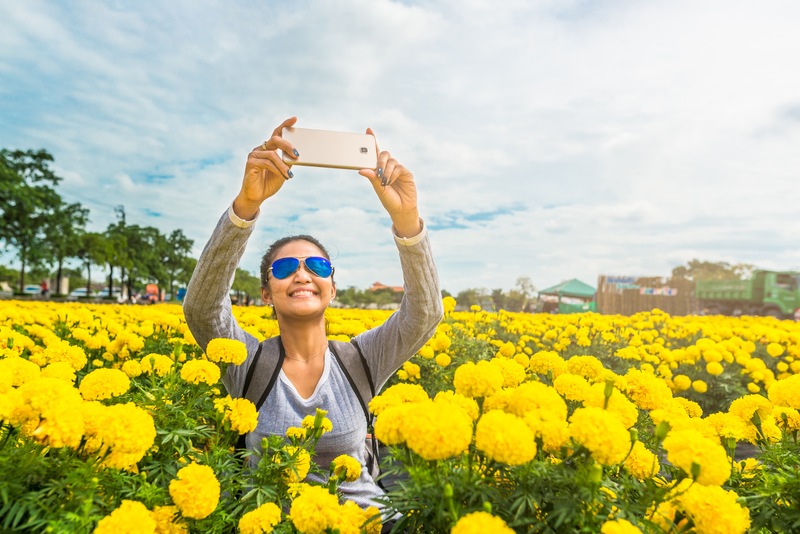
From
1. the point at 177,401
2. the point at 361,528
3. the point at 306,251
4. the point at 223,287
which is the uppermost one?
the point at 306,251

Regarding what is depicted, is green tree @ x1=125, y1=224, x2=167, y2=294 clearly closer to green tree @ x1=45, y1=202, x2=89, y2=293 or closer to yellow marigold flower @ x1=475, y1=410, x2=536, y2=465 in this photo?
green tree @ x1=45, y1=202, x2=89, y2=293

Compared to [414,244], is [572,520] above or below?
below

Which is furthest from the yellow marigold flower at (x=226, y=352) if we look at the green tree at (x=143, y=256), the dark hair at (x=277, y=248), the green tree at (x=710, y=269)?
the green tree at (x=710, y=269)

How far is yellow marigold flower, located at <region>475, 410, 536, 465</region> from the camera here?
94cm

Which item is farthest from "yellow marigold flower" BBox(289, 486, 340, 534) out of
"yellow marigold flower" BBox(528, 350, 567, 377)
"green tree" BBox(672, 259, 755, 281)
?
"green tree" BBox(672, 259, 755, 281)

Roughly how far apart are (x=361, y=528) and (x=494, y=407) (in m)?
0.42

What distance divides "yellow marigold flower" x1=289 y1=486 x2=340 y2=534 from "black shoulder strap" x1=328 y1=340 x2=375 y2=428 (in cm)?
147

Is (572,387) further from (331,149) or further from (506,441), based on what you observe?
(331,149)

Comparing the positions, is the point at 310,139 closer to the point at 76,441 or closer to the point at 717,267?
the point at 76,441

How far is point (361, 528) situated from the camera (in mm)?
1167

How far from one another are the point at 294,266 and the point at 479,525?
1.97 m

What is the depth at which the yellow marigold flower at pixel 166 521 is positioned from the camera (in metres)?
1.21

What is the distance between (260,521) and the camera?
1.26 m

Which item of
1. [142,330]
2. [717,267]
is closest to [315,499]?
[142,330]
